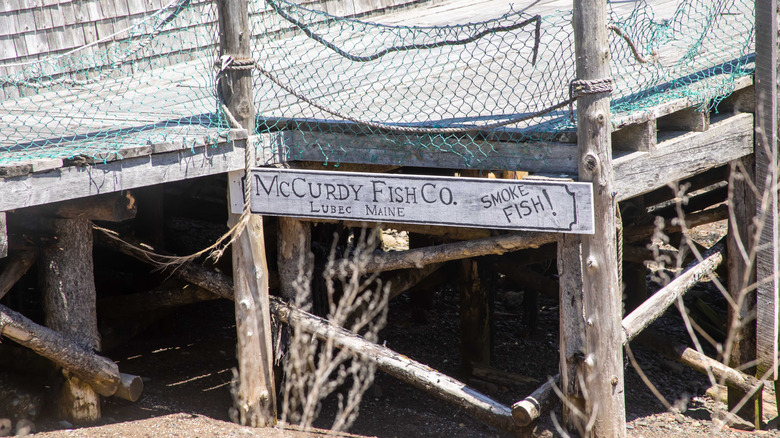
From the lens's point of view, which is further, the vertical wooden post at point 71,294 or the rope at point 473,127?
the vertical wooden post at point 71,294

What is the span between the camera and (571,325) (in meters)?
4.02

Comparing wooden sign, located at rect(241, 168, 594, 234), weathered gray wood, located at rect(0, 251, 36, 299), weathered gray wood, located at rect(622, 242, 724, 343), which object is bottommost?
weathered gray wood, located at rect(622, 242, 724, 343)

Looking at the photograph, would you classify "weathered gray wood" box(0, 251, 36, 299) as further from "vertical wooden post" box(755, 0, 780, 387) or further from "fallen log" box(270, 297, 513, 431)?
"vertical wooden post" box(755, 0, 780, 387)

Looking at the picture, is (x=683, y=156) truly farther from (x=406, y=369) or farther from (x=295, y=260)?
(x=295, y=260)

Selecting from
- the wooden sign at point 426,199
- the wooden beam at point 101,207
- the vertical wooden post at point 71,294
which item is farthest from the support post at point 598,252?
the vertical wooden post at point 71,294

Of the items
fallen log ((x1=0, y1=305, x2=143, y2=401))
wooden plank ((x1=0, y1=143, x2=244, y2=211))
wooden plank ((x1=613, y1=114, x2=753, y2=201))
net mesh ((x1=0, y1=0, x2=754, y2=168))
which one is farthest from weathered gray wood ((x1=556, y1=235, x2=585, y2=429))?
fallen log ((x1=0, y1=305, x2=143, y2=401))

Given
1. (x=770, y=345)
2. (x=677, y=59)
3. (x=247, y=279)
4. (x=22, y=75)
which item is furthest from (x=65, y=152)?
(x=770, y=345)

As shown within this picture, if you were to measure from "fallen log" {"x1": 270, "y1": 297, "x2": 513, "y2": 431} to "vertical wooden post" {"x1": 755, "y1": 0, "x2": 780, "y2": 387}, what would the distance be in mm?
1759

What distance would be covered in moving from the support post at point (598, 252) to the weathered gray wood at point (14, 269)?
9.59 ft

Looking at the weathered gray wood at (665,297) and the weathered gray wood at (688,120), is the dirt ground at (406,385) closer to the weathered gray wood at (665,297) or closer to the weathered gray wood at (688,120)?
the weathered gray wood at (665,297)

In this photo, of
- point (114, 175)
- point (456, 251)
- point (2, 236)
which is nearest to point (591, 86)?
point (456, 251)

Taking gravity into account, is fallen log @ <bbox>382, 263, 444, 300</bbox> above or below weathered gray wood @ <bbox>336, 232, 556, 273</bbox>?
below

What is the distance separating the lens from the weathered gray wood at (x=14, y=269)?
4.12 metres

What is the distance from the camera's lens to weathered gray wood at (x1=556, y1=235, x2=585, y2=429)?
3971 mm
